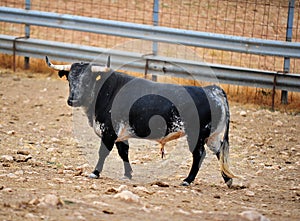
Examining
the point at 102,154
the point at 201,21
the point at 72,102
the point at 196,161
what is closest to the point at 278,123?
the point at 196,161

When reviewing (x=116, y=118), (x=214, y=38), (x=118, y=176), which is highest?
(x=214, y=38)

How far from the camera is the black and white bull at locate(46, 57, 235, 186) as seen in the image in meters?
7.14

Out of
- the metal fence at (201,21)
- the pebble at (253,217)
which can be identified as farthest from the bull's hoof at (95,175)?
the metal fence at (201,21)

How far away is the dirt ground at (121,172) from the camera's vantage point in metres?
5.37

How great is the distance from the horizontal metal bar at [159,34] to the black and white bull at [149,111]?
3753mm

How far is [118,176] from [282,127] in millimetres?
3286

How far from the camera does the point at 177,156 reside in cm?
869

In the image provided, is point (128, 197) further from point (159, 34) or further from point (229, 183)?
point (159, 34)

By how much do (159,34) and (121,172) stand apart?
4.10 m

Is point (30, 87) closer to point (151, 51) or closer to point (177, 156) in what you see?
point (151, 51)

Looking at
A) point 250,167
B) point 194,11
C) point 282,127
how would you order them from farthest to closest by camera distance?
point 194,11, point 282,127, point 250,167

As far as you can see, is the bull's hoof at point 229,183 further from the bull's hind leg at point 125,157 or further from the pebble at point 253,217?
the pebble at point 253,217

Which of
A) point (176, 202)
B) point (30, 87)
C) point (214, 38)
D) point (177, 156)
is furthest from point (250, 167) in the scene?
point (30, 87)

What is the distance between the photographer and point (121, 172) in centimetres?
786
